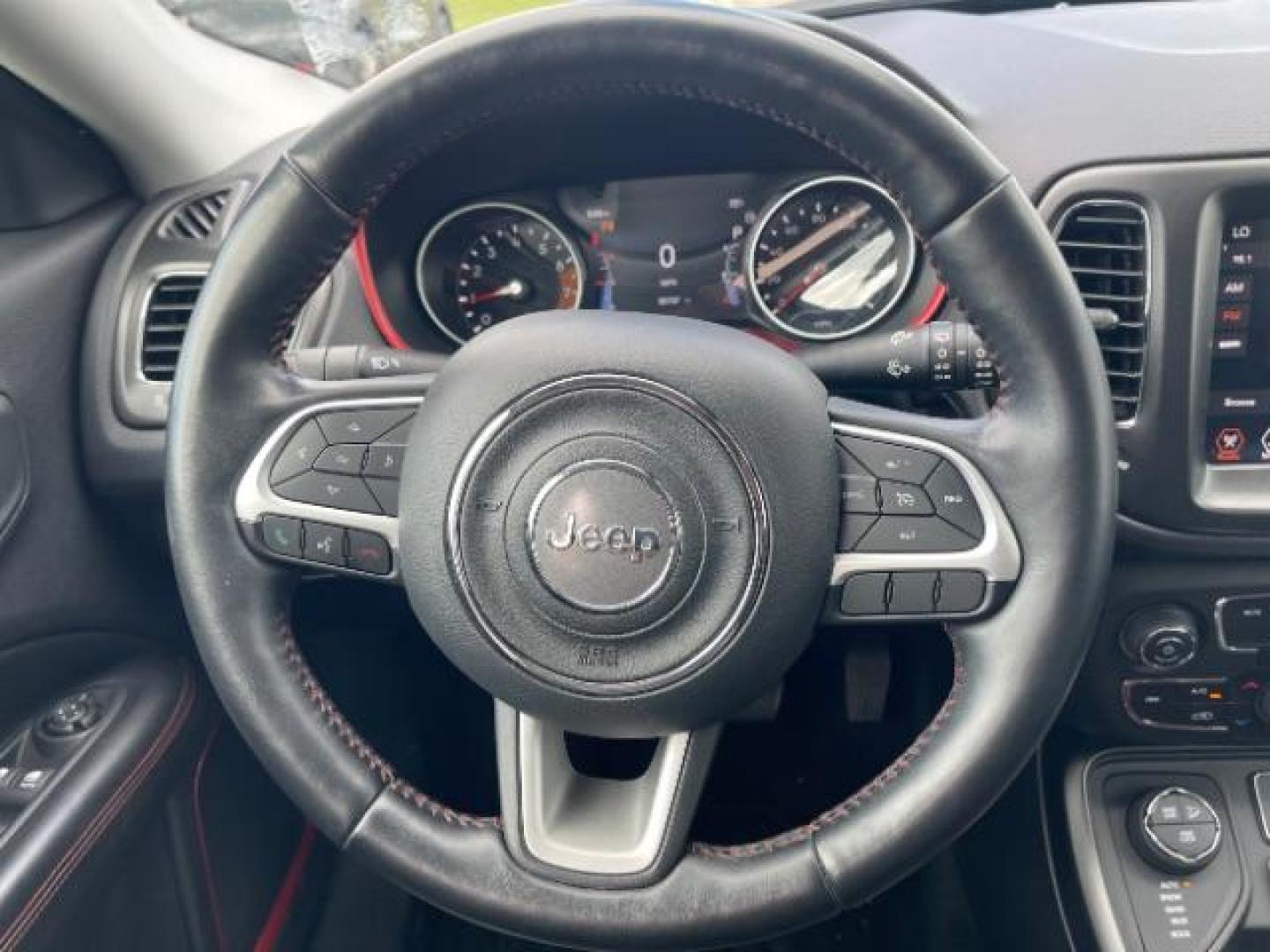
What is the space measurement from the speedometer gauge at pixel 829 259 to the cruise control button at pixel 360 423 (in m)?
0.44

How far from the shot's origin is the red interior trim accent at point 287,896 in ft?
5.50

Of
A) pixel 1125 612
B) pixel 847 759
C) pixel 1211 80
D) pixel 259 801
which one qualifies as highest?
pixel 1211 80

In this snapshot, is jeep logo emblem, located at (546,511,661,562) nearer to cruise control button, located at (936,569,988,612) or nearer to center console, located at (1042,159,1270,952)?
cruise control button, located at (936,569,988,612)

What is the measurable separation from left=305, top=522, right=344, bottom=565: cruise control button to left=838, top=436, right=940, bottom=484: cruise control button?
14.8 inches

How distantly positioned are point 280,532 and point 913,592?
18.2 inches

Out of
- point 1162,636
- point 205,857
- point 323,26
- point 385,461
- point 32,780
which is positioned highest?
point 323,26

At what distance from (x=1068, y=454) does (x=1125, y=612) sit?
53 centimetres

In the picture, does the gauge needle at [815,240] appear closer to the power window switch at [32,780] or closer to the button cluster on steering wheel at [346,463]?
the button cluster on steering wheel at [346,463]

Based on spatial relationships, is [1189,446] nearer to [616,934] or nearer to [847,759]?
[847,759]

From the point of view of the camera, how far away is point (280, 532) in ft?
3.34

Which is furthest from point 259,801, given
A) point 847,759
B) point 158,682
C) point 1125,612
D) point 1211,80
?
point 1211,80

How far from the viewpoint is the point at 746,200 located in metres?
1.34

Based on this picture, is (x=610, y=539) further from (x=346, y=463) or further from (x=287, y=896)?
(x=287, y=896)

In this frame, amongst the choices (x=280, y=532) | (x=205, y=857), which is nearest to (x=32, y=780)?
(x=205, y=857)
